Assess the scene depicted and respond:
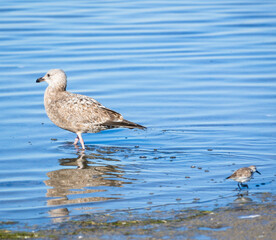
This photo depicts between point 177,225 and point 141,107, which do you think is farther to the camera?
point 141,107

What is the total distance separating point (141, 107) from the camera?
13273 millimetres

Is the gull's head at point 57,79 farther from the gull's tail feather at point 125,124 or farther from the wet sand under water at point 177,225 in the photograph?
the wet sand under water at point 177,225

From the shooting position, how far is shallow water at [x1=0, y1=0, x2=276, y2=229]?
8398mm

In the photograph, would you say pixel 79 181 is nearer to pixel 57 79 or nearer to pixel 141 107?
pixel 57 79

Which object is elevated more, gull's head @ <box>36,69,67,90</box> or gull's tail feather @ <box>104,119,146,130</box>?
gull's head @ <box>36,69,67,90</box>

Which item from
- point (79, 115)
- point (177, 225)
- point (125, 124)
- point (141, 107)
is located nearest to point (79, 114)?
point (79, 115)

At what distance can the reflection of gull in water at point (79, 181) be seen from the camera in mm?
8086

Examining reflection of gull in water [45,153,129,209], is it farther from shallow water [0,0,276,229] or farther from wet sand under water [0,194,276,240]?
wet sand under water [0,194,276,240]

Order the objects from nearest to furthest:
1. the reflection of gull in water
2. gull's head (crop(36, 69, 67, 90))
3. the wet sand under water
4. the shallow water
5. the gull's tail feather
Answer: the wet sand under water, the reflection of gull in water, the shallow water, the gull's tail feather, gull's head (crop(36, 69, 67, 90))

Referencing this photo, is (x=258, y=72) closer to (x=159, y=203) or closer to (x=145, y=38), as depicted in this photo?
(x=145, y=38)

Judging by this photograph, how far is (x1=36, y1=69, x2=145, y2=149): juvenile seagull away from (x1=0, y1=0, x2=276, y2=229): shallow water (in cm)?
32

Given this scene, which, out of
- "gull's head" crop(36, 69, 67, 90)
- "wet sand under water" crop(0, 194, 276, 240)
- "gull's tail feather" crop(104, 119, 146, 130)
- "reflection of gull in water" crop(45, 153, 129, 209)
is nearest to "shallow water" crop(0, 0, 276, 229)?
"reflection of gull in water" crop(45, 153, 129, 209)

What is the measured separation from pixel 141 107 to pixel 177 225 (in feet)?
22.5

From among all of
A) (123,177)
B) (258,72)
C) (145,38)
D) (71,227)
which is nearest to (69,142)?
(123,177)
